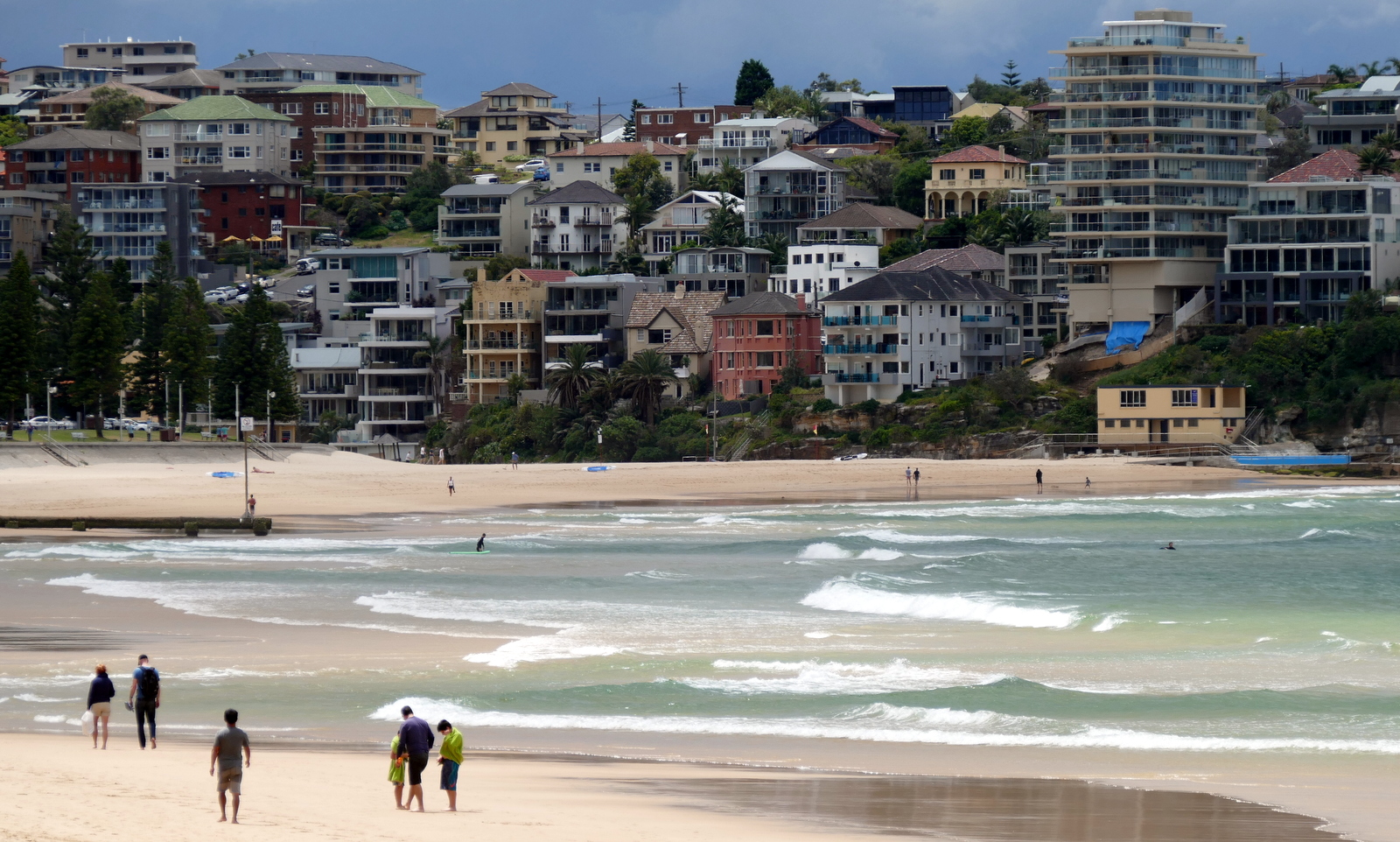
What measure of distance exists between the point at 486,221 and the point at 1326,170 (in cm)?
4348

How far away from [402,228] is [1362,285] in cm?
5530

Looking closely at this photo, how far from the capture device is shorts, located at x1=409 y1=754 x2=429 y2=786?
16250 millimetres

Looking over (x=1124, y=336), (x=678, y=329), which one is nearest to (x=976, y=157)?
(x=678, y=329)

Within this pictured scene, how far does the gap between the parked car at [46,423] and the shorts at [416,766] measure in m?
53.2

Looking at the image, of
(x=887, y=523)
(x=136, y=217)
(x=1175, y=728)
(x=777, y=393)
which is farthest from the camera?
(x=136, y=217)

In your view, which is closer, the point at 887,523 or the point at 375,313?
the point at 887,523

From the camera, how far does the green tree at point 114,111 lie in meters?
116

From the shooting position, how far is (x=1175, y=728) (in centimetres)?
2117

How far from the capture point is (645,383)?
238ft

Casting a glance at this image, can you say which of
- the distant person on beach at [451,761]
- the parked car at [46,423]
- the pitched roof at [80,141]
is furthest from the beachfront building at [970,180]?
the distant person on beach at [451,761]

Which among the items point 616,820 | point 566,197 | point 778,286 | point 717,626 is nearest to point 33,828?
point 616,820

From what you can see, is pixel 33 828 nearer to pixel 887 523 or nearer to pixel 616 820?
pixel 616 820

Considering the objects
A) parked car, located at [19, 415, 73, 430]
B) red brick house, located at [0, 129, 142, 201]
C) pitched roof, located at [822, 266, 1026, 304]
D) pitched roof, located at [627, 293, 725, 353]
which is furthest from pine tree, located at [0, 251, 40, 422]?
red brick house, located at [0, 129, 142, 201]

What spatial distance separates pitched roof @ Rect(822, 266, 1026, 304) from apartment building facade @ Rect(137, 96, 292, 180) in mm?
47217
